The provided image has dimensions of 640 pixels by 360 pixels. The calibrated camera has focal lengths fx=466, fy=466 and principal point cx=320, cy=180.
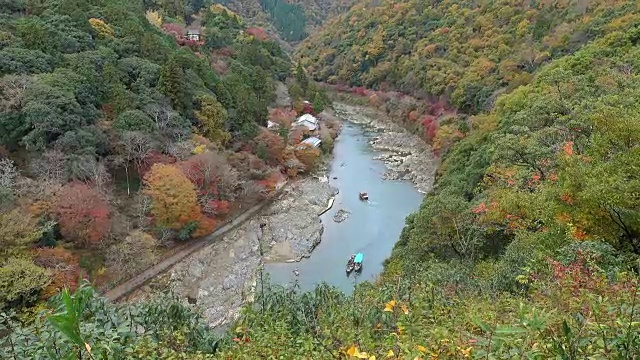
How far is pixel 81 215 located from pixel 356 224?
1457cm

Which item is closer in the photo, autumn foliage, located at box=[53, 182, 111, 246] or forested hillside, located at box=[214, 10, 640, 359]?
forested hillside, located at box=[214, 10, 640, 359]

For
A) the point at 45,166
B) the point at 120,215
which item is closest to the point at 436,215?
the point at 120,215

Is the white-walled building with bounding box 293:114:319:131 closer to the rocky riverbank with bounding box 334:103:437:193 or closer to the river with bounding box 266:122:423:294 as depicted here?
the river with bounding box 266:122:423:294

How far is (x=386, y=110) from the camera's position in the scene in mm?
52438

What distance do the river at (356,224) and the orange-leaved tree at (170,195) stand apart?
4720 mm

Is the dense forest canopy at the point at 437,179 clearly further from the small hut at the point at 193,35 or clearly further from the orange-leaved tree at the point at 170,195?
the small hut at the point at 193,35

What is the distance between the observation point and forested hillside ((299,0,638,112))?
36281 mm

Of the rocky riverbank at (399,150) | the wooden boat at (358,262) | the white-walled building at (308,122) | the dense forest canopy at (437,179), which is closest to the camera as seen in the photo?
the dense forest canopy at (437,179)

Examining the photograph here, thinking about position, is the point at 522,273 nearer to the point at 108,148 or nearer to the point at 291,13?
the point at 108,148

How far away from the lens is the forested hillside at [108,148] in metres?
17.4

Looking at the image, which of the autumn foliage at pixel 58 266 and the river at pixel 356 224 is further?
the river at pixel 356 224

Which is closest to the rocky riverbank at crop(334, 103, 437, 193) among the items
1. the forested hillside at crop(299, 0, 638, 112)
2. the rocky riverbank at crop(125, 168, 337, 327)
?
the forested hillside at crop(299, 0, 638, 112)

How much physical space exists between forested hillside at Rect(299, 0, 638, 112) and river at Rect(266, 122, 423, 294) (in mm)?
11221

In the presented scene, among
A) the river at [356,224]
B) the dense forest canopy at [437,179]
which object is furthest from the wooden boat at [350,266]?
the dense forest canopy at [437,179]
